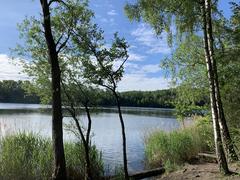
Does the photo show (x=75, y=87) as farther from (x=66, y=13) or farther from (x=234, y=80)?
(x=234, y=80)

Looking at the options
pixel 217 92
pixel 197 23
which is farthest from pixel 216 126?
pixel 197 23

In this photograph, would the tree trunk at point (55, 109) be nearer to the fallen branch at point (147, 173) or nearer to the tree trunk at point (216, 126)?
the fallen branch at point (147, 173)

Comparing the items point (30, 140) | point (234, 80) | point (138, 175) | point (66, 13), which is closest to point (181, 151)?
point (138, 175)

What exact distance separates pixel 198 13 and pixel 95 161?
163 inches

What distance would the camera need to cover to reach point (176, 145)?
10.4 metres

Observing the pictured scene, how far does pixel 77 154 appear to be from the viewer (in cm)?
821

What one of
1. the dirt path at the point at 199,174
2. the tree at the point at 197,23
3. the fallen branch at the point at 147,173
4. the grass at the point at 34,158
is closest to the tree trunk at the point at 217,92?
the tree at the point at 197,23

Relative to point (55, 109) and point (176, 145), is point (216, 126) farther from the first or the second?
point (176, 145)

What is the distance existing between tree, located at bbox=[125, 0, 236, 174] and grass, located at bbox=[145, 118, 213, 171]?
314cm

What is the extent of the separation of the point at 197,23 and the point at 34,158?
463 centimetres

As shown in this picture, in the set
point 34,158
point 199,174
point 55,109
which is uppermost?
point 55,109

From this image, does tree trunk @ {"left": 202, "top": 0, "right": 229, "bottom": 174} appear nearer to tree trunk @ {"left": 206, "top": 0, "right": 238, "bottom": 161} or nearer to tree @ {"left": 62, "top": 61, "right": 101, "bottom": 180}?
tree trunk @ {"left": 206, "top": 0, "right": 238, "bottom": 161}

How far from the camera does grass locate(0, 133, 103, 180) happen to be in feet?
23.3

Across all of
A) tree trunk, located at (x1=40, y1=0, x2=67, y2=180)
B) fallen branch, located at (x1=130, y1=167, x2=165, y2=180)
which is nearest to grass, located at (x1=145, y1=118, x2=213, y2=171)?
fallen branch, located at (x1=130, y1=167, x2=165, y2=180)
